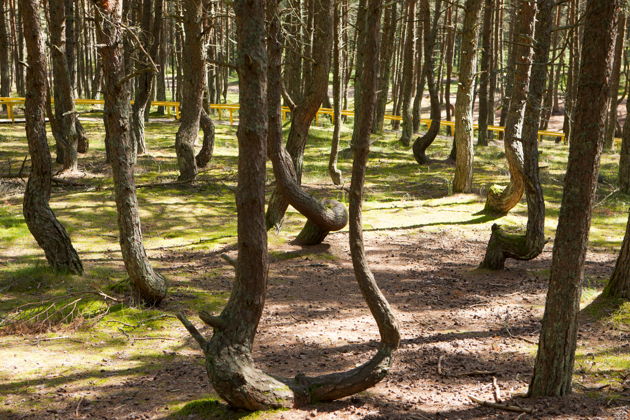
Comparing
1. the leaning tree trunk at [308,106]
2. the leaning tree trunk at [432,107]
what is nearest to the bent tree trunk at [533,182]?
the leaning tree trunk at [308,106]

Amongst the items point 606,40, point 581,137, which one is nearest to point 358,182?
point 581,137

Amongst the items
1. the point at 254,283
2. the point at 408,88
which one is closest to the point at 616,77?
the point at 408,88

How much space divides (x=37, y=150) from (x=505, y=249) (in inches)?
273

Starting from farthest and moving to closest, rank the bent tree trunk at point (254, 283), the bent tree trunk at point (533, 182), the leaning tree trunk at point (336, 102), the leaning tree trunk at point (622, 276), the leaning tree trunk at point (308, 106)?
the leaning tree trunk at point (336, 102) → the leaning tree trunk at point (308, 106) → the bent tree trunk at point (533, 182) → the leaning tree trunk at point (622, 276) → the bent tree trunk at point (254, 283)

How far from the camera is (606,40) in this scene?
4.87 metres

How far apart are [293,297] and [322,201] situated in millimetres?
2348

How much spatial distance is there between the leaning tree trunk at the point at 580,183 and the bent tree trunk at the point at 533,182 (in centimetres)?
453

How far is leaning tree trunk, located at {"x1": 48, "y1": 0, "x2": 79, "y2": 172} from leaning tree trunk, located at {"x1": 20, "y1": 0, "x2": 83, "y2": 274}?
291 inches

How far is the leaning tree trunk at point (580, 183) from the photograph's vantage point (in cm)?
486

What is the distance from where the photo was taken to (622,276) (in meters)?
7.16

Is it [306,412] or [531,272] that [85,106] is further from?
[306,412]

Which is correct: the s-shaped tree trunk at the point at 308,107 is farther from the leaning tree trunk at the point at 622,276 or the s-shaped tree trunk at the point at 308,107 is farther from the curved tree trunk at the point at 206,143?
the curved tree trunk at the point at 206,143

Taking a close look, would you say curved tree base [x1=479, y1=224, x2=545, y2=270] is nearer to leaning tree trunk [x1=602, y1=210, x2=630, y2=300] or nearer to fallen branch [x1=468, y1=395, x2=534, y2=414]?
leaning tree trunk [x1=602, y1=210, x2=630, y2=300]

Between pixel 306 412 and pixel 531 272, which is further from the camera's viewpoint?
pixel 531 272
